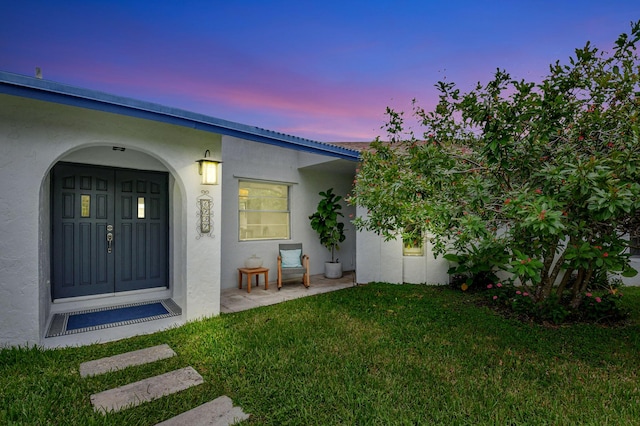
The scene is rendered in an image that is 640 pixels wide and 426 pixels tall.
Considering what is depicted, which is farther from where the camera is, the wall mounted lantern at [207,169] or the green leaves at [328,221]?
the green leaves at [328,221]

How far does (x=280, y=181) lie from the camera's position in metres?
8.25

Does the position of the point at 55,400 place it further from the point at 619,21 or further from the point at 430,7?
the point at 619,21

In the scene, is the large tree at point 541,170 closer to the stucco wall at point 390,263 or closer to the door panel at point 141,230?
the stucco wall at point 390,263

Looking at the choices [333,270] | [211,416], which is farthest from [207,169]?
[333,270]

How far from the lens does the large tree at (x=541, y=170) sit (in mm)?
2506

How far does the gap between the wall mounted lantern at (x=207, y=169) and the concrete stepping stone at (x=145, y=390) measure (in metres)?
2.64

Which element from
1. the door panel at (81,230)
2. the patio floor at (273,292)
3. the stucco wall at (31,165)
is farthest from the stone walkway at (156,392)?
the door panel at (81,230)

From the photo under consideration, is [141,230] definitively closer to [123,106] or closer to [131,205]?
[131,205]

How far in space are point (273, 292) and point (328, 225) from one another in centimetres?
239

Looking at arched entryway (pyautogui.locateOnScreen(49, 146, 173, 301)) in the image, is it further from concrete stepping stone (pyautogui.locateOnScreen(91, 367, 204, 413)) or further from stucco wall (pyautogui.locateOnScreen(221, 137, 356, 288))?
concrete stepping stone (pyautogui.locateOnScreen(91, 367, 204, 413))

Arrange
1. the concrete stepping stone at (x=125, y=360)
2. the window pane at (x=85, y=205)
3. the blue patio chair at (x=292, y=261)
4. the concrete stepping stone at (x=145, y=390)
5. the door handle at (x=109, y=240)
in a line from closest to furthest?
the concrete stepping stone at (x=145, y=390) < the concrete stepping stone at (x=125, y=360) < the window pane at (x=85, y=205) < the door handle at (x=109, y=240) < the blue patio chair at (x=292, y=261)

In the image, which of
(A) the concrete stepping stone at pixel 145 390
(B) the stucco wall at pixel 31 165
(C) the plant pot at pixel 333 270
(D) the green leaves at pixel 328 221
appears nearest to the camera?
(A) the concrete stepping stone at pixel 145 390

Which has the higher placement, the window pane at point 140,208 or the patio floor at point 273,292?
the window pane at point 140,208

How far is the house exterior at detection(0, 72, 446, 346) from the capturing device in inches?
138
